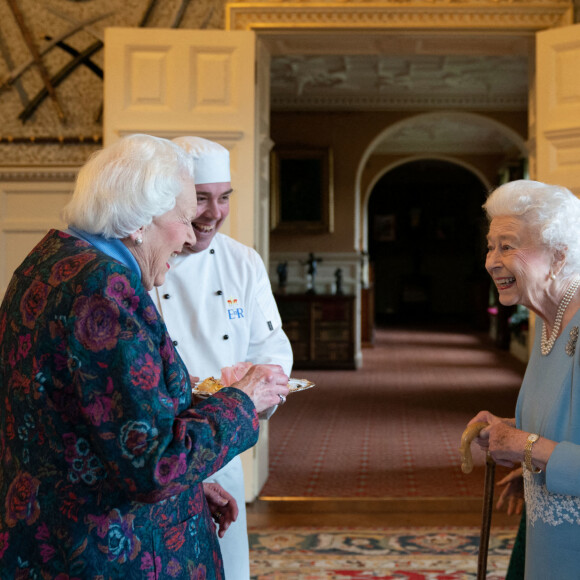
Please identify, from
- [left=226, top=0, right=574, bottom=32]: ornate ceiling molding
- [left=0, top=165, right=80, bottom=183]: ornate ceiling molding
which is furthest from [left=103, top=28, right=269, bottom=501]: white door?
[left=0, top=165, right=80, bottom=183]: ornate ceiling molding

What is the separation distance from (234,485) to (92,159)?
1.20m

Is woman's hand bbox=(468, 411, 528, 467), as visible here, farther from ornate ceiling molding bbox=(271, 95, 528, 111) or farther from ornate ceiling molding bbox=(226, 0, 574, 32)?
ornate ceiling molding bbox=(271, 95, 528, 111)

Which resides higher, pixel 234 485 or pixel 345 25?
pixel 345 25

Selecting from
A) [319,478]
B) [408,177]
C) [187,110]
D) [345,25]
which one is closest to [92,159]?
[187,110]

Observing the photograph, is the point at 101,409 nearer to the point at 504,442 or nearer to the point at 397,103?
the point at 504,442

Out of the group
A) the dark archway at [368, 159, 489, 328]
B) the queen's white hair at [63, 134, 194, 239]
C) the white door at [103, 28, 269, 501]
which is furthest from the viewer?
the dark archway at [368, 159, 489, 328]

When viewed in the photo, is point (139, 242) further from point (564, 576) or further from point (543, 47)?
point (543, 47)

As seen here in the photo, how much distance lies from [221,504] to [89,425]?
80cm

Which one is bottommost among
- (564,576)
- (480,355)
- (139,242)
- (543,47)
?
(480,355)

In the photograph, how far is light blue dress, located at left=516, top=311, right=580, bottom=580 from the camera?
1900mm

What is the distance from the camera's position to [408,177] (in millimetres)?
23094

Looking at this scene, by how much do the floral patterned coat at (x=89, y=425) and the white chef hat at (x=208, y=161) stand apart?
0.98 m

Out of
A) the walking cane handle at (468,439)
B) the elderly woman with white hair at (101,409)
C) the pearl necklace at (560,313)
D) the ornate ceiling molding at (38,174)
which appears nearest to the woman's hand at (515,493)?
the walking cane handle at (468,439)

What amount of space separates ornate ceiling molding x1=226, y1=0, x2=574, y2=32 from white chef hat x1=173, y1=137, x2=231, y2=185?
2527 mm
